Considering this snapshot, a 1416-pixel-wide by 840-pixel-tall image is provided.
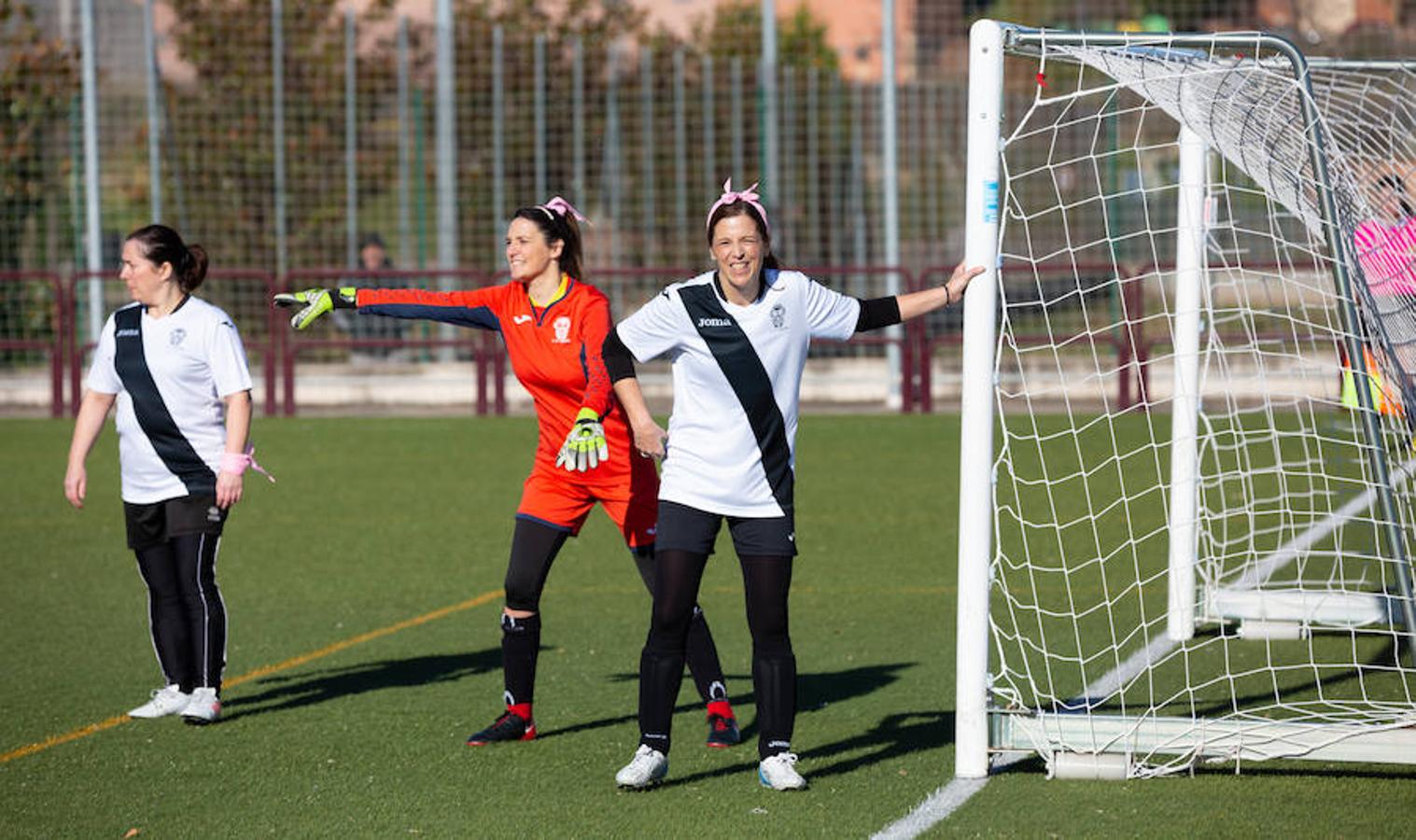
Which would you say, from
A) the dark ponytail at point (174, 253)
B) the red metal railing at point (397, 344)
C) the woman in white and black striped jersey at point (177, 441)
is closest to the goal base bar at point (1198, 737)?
the woman in white and black striped jersey at point (177, 441)

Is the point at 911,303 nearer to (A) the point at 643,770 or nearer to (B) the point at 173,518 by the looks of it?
(A) the point at 643,770

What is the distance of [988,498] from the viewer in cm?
596

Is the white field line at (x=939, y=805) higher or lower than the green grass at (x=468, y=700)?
higher

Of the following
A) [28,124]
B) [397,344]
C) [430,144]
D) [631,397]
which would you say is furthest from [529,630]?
[28,124]

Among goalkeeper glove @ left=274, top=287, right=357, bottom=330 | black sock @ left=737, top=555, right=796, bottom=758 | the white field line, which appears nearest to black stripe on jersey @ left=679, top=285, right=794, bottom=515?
black sock @ left=737, top=555, right=796, bottom=758

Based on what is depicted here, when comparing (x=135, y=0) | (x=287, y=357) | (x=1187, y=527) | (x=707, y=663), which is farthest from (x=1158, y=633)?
(x=135, y=0)

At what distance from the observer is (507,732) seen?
Answer: 21.6 feet

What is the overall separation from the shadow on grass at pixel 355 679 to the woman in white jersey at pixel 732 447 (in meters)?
2.00

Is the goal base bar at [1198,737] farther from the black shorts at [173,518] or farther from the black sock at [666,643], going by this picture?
the black shorts at [173,518]

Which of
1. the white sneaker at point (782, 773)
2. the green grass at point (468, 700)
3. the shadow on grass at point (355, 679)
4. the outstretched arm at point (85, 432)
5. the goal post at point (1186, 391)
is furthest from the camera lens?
the goal post at point (1186, 391)

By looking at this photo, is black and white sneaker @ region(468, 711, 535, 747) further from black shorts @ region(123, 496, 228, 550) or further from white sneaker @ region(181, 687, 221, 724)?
black shorts @ region(123, 496, 228, 550)

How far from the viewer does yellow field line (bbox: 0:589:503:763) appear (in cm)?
657

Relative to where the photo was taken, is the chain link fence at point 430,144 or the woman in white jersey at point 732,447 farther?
the chain link fence at point 430,144

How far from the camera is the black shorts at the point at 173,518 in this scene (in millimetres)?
7008
